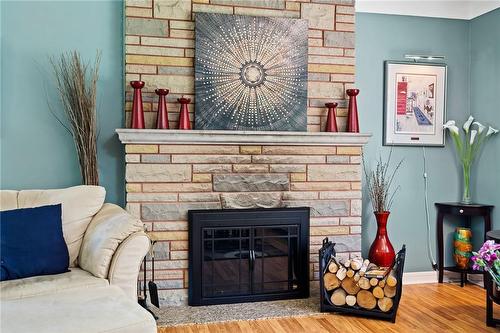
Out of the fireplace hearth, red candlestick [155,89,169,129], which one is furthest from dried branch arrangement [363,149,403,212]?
red candlestick [155,89,169,129]

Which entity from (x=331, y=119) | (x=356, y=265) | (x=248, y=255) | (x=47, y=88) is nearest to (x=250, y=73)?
(x=331, y=119)

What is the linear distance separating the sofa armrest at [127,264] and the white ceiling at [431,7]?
2788 millimetres

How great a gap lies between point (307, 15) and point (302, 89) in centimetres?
59

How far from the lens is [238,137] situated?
11.3 ft

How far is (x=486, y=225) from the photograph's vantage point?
395 centimetres

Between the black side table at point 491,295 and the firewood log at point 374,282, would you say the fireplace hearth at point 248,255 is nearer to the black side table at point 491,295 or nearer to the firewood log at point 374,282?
the firewood log at point 374,282

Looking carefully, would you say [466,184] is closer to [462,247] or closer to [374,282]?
[462,247]

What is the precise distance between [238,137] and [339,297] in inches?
52.3

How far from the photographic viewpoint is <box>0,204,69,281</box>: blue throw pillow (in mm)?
2578

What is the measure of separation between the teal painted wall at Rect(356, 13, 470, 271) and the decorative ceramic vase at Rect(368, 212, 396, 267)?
0.32 m

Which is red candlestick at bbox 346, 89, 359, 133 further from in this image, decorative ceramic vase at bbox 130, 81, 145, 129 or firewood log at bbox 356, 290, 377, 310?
decorative ceramic vase at bbox 130, 81, 145, 129

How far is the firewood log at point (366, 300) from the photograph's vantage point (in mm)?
3162

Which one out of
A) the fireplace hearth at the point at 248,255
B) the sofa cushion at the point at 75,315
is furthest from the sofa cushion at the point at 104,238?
the fireplace hearth at the point at 248,255

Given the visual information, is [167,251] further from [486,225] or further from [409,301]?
Result: [486,225]
